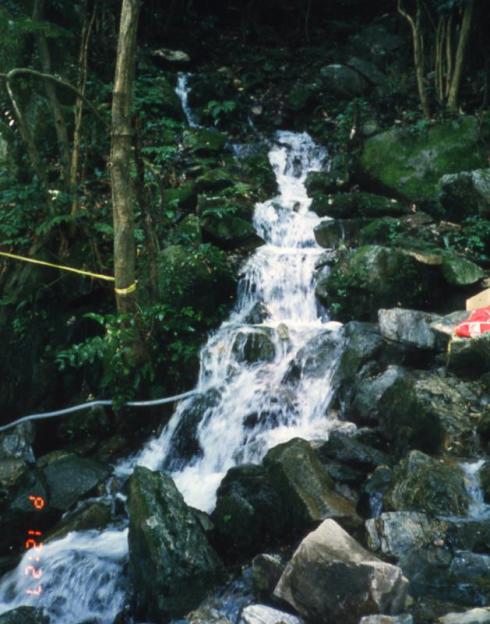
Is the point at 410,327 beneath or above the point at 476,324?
beneath

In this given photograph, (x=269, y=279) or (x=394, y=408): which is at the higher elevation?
(x=269, y=279)

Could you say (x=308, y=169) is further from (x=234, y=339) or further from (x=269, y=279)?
(x=234, y=339)

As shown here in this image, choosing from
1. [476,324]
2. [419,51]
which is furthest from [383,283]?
[419,51]

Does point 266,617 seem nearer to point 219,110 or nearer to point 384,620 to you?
point 384,620

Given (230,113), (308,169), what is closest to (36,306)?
(308,169)

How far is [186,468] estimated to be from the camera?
22.6 feet

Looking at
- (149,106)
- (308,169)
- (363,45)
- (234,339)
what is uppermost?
(363,45)

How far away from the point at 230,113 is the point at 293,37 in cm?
737

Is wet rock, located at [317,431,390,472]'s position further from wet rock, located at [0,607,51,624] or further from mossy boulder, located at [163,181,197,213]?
mossy boulder, located at [163,181,197,213]

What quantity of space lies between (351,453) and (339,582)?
6.74ft

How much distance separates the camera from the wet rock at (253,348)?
782 centimetres

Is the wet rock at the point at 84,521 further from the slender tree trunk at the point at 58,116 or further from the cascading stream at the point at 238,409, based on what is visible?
the slender tree trunk at the point at 58,116

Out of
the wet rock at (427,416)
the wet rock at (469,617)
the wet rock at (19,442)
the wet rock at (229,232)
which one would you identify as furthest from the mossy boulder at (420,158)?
the wet rock at (469,617)

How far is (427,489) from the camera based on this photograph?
4.68 m
